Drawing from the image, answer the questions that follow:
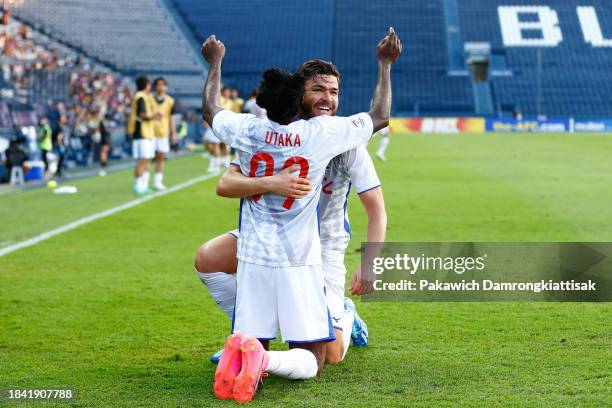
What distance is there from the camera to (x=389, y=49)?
4.68m

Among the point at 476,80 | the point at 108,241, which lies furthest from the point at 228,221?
the point at 476,80

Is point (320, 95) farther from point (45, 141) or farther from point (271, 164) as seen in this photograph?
point (45, 141)

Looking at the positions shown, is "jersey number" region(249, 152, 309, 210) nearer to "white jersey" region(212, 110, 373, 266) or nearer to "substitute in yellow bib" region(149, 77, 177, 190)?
"white jersey" region(212, 110, 373, 266)

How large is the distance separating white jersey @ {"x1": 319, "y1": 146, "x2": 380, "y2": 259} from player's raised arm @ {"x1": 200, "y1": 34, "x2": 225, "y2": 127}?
0.64 meters

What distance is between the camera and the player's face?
15.3 feet

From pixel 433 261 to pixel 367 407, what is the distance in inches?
133

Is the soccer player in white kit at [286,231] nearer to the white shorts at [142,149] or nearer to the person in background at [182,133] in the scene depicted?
the white shorts at [142,149]

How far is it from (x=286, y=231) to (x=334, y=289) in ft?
2.04

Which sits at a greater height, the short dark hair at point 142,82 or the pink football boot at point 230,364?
the short dark hair at point 142,82

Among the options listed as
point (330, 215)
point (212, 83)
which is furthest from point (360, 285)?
point (212, 83)

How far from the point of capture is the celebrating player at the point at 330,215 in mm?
Result: 4652

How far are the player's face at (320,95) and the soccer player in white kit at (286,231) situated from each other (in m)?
0.16

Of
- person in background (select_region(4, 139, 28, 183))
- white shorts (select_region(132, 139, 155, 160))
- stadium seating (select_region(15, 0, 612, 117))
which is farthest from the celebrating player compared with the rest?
stadium seating (select_region(15, 0, 612, 117))

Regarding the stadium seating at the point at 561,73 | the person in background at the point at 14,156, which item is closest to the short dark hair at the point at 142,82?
the person in background at the point at 14,156
